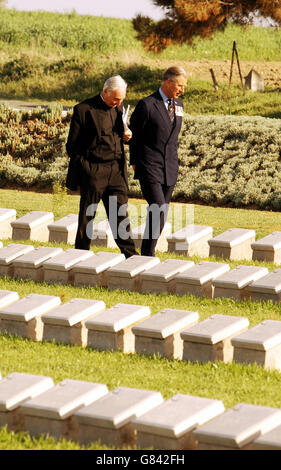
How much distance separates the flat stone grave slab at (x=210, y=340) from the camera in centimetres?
783

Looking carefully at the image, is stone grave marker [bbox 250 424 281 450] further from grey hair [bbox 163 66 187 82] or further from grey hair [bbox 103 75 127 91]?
grey hair [bbox 103 75 127 91]

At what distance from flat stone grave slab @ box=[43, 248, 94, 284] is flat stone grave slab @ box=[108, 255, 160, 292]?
487 mm

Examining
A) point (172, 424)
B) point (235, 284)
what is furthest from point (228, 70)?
point (172, 424)

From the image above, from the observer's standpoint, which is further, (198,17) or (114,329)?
(198,17)

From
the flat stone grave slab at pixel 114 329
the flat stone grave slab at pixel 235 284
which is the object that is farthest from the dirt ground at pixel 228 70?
the flat stone grave slab at pixel 114 329

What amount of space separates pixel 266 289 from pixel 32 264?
8.50 feet

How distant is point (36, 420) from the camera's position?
637 cm

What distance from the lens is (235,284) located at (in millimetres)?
9625

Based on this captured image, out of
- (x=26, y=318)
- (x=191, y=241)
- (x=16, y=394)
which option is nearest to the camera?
(x=16, y=394)

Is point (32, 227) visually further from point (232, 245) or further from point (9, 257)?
point (232, 245)

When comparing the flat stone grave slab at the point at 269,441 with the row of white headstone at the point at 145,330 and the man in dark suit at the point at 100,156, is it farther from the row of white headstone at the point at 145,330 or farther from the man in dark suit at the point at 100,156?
the man in dark suit at the point at 100,156

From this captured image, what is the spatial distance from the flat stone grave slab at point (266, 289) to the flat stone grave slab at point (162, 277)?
840 mm

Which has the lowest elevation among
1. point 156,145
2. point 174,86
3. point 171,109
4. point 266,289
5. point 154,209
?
point 266,289
